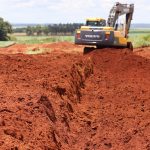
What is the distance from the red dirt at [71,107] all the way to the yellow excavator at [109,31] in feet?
15.5

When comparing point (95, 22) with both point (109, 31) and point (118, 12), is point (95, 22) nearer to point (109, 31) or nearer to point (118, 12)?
point (118, 12)

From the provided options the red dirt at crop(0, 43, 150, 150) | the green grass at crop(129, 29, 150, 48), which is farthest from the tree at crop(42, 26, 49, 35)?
the red dirt at crop(0, 43, 150, 150)

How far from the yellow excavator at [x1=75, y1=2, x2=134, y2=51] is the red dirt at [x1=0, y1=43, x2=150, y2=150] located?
4729 millimetres

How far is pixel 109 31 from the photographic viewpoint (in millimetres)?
23266

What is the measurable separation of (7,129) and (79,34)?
16.3 m

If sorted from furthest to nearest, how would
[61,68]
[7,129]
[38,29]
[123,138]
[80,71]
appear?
[38,29]
[80,71]
[61,68]
[123,138]
[7,129]

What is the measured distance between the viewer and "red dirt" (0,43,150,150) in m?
8.69

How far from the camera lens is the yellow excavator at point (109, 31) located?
23.4 meters

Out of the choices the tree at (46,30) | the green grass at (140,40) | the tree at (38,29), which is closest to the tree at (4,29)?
the green grass at (140,40)

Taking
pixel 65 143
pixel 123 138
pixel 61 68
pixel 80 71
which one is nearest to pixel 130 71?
pixel 80 71

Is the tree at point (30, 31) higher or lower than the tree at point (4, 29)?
lower

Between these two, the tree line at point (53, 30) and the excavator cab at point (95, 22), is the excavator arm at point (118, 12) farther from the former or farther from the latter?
the tree line at point (53, 30)

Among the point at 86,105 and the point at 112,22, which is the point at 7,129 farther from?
the point at 112,22

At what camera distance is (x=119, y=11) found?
85.9ft
